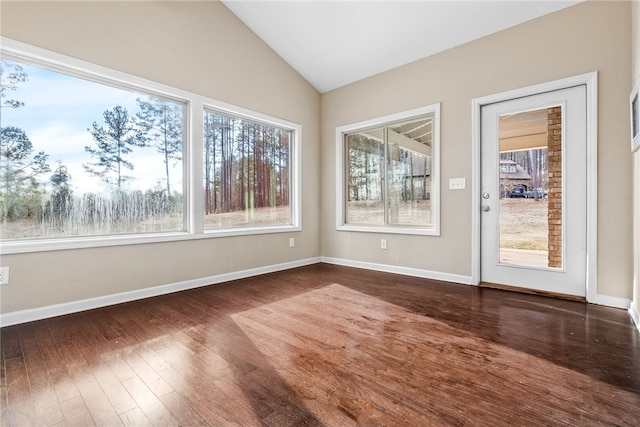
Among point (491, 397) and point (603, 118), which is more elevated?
point (603, 118)

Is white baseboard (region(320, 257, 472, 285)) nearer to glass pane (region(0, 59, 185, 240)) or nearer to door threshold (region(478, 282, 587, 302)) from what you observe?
door threshold (region(478, 282, 587, 302))

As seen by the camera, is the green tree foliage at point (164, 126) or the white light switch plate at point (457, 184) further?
the white light switch plate at point (457, 184)

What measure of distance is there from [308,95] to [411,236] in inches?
111

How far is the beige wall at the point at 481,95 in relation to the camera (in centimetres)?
261

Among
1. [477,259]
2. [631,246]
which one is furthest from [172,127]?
[631,246]

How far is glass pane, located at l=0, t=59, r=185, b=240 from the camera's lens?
2.38m

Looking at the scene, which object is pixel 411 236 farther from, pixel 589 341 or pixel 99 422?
pixel 99 422

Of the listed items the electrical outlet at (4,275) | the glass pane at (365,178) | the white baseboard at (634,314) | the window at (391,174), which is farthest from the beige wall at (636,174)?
the electrical outlet at (4,275)

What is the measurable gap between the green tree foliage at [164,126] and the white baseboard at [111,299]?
3.42 feet

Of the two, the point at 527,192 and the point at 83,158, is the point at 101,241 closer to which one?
the point at 83,158

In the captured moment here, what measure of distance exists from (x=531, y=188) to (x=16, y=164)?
479 centimetres

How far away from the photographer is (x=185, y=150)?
341 centimetres

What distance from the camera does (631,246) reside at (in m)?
2.55

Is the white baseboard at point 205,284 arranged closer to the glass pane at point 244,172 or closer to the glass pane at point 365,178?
the glass pane at point 244,172
